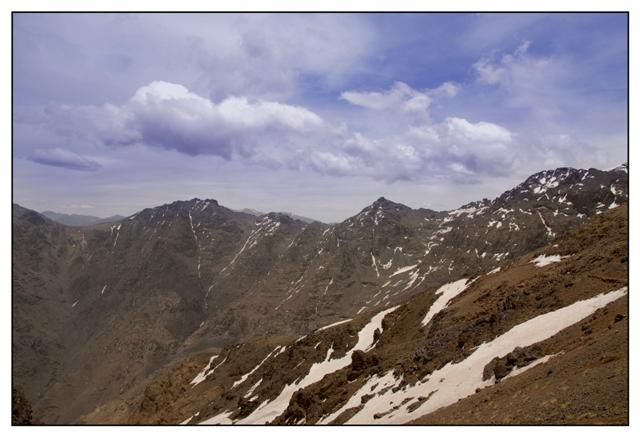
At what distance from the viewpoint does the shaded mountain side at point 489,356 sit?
17922mm

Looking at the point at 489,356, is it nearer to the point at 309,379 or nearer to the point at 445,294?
the point at 445,294

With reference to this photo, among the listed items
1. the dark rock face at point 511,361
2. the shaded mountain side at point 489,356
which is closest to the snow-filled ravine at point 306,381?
the shaded mountain side at point 489,356

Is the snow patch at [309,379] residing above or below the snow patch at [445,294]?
below

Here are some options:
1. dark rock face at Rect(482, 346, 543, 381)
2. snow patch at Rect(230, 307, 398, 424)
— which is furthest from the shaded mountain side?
snow patch at Rect(230, 307, 398, 424)

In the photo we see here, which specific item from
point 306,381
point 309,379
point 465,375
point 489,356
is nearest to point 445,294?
point 309,379

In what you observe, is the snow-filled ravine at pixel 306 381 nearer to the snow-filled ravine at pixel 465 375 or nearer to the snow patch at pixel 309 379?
the snow patch at pixel 309 379

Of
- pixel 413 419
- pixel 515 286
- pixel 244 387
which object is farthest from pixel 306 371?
pixel 413 419

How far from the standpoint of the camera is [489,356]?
27641mm

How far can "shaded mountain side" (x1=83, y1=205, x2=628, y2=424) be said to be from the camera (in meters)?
17.9

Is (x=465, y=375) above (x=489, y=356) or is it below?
below

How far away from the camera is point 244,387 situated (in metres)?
65.3

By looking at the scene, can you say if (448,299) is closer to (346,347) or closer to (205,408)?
(346,347)

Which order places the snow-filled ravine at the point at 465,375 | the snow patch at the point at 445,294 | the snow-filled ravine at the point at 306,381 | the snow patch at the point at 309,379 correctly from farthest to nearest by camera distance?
the snow patch at the point at 445,294 < the snow-filled ravine at the point at 306,381 < the snow patch at the point at 309,379 < the snow-filled ravine at the point at 465,375
